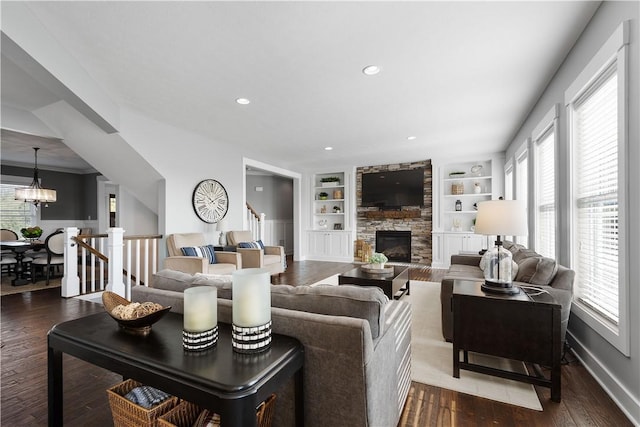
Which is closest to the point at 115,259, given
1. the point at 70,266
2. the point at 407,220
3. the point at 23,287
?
the point at 70,266

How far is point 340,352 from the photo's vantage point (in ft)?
3.83

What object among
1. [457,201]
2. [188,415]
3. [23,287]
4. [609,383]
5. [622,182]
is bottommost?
[23,287]

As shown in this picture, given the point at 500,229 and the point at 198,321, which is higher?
the point at 500,229

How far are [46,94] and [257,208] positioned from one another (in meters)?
5.64

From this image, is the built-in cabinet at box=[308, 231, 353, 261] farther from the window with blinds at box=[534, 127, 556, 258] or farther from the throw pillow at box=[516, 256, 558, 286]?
the throw pillow at box=[516, 256, 558, 286]

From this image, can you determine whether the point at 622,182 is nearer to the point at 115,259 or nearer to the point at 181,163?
the point at 181,163

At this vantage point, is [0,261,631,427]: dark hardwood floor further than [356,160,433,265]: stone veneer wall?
No

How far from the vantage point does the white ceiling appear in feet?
6.70

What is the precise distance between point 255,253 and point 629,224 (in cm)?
428

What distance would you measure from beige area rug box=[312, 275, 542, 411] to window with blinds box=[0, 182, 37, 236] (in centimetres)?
925

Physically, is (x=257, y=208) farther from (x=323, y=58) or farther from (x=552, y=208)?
(x=552, y=208)

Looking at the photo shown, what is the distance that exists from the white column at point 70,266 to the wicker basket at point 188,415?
418cm

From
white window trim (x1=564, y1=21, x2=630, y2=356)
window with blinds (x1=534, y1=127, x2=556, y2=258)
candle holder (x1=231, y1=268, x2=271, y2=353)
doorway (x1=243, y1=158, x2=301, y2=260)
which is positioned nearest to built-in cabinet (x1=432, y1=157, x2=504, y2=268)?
window with blinds (x1=534, y1=127, x2=556, y2=258)

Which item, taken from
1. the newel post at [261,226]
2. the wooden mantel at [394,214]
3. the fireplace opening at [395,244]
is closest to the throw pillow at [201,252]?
the newel post at [261,226]
